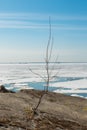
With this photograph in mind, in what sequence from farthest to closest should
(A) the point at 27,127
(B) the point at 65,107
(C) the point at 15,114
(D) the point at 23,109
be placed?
(B) the point at 65,107 < (D) the point at 23,109 < (C) the point at 15,114 < (A) the point at 27,127

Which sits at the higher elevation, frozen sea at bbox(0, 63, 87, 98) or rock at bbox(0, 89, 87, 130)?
rock at bbox(0, 89, 87, 130)

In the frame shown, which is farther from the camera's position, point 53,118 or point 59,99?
point 59,99

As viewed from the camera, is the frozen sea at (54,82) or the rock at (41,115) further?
the frozen sea at (54,82)

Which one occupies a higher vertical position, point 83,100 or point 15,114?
point 15,114

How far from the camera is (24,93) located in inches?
311

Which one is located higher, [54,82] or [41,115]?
[41,115]

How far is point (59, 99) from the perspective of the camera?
26.2 feet

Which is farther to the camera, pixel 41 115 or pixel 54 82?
pixel 54 82

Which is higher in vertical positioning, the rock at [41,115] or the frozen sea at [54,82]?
the rock at [41,115]

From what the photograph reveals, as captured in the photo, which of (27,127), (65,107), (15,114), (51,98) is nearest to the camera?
(27,127)

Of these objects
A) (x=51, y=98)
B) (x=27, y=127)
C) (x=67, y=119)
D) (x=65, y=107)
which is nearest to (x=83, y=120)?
(x=67, y=119)

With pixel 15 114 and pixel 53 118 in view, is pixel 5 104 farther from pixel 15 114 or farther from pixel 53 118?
pixel 53 118

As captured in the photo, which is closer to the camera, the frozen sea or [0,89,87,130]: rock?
[0,89,87,130]: rock

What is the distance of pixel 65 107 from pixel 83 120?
0.94 meters
